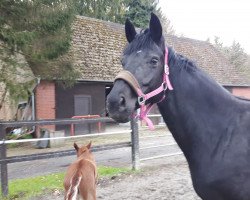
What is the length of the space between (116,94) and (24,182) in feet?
17.5

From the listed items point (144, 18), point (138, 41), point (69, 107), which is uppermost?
point (144, 18)

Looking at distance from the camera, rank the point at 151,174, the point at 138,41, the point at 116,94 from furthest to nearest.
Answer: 1. the point at 151,174
2. the point at 138,41
3. the point at 116,94

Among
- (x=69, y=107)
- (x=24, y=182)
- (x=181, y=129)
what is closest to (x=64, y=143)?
(x=69, y=107)

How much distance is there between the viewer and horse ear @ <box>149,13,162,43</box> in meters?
2.55

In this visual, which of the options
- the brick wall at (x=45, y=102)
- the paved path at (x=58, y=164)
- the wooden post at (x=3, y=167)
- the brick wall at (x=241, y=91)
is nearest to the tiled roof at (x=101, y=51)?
the brick wall at (x=241, y=91)

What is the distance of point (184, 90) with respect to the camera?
8.84 ft

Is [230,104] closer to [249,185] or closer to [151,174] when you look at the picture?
[249,185]

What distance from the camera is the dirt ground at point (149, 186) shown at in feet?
19.3

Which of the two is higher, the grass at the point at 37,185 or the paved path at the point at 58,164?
the grass at the point at 37,185

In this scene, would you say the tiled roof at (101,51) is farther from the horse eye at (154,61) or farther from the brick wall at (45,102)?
the horse eye at (154,61)

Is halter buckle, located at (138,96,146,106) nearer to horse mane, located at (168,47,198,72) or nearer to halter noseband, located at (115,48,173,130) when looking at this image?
halter noseband, located at (115,48,173,130)

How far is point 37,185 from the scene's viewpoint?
259 inches

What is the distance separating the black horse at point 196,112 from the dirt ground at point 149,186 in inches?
130

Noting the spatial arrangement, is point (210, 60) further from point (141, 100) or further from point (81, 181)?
point (141, 100)
